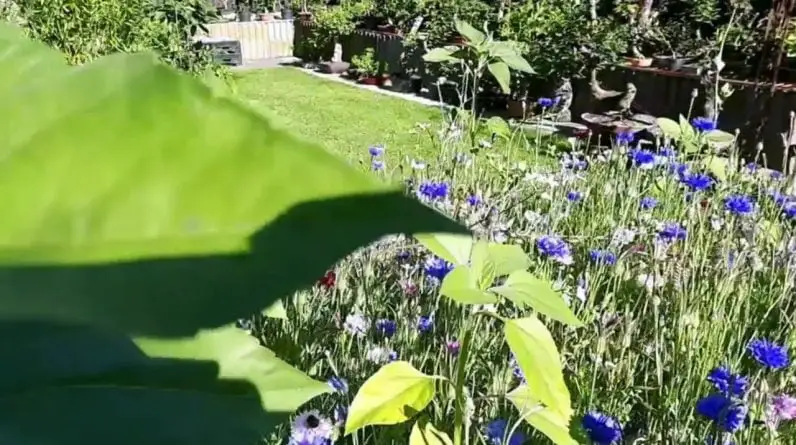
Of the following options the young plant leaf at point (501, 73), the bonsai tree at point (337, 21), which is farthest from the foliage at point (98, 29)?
the bonsai tree at point (337, 21)

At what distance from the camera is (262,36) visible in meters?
12.0

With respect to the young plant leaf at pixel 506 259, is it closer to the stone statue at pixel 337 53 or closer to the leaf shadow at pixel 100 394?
the leaf shadow at pixel 100 394

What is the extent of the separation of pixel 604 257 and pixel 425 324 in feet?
1.81

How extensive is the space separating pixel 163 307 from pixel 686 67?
7475mm

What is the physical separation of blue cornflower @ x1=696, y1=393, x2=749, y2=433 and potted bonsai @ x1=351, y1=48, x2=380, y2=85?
842cm

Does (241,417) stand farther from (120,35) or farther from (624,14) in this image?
(624,14)

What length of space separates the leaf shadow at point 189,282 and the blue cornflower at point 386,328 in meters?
1.35

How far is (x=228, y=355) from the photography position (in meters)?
0.19

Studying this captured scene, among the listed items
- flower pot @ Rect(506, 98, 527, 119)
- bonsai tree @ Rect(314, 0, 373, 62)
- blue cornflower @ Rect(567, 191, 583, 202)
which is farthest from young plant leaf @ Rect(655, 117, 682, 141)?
bonsai tree @ Rect(314, 0, 373, 62)

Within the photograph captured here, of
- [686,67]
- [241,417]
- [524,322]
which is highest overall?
[241,417]

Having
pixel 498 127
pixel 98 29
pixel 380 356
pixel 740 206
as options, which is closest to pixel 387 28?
pixel 98 29

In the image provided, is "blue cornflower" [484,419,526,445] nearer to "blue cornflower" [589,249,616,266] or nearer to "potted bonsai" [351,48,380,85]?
"blue cornflower" [589,249,616,266]

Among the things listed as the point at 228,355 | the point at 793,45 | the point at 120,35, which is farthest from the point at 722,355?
the point at 793,45

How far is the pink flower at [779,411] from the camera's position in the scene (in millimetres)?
1249
